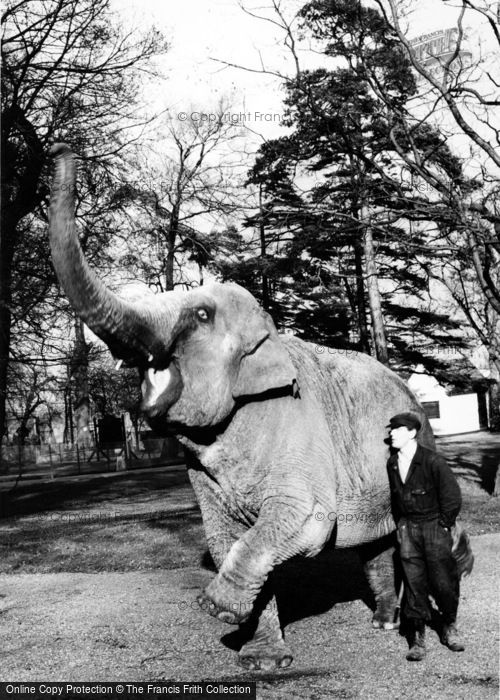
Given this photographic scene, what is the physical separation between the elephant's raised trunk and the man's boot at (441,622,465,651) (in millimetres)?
2709

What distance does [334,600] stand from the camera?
6.85 meters

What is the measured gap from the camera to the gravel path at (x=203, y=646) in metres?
4.59

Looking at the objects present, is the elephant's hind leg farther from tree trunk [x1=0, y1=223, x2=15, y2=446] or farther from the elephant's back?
tree trunk [x1=0, y1=223, x2=15, y2=446]

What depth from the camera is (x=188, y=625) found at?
19.8 feet

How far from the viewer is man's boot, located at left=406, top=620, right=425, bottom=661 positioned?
16.4ft

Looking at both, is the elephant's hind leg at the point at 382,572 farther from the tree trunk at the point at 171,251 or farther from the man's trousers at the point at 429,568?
the tree trunk at the point at 171,251

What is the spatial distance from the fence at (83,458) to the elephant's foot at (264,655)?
25332mm

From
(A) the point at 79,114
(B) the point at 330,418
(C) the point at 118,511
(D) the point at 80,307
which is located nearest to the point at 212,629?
(B) the point at 330,418

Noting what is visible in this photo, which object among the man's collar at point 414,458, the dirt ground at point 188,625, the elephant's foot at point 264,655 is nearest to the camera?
the dirt ground at point 188,625

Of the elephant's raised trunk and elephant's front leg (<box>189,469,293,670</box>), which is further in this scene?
elephant's front leg (<box>189,469,293,670</box>)

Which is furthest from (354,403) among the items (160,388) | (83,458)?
(83,458)

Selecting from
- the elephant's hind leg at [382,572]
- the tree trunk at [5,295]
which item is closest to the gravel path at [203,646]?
the elephant's hind leg at [382,572]

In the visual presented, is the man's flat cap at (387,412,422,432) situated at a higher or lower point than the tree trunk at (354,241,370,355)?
lower

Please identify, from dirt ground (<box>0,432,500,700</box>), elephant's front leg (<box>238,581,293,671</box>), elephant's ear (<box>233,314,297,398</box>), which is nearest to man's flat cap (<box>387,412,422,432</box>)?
elephant's ear (<box>233,314,297,398</box>)
